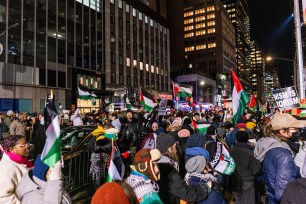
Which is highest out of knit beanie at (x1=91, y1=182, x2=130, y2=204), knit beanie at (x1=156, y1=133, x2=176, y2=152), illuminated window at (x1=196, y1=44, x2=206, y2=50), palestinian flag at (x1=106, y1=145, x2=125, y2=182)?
illuminated window at (x1=196, y1=44, x2=206, y2=50)

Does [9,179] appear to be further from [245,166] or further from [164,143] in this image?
[245,166]

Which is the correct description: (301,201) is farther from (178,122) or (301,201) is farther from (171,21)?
(171,21)

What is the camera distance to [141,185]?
3.41 meters

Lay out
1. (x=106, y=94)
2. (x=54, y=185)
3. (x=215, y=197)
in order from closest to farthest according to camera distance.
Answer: (x=54, y=185)
(x=215, y=197)
(x=106, y=94)

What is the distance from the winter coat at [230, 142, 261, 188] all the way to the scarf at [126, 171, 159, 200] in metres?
3.03

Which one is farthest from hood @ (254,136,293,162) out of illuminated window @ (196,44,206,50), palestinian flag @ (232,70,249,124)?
illuminated window @ (196,44,206,50)

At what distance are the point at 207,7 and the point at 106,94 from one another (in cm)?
11524

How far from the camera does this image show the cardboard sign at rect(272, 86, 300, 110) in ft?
32.3

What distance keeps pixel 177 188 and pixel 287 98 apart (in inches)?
282

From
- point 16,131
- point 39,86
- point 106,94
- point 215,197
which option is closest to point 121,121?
point 16,131

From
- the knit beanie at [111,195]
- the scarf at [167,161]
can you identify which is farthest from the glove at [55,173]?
the scarf at [167,161]

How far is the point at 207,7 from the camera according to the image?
152750 millimetres

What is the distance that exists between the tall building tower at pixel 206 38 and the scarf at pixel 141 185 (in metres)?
145

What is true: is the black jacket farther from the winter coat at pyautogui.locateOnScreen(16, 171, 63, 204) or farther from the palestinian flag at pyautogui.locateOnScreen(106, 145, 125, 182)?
the winter coat at pyautogui.locateOnScreen(16, 171, 63, 204)
